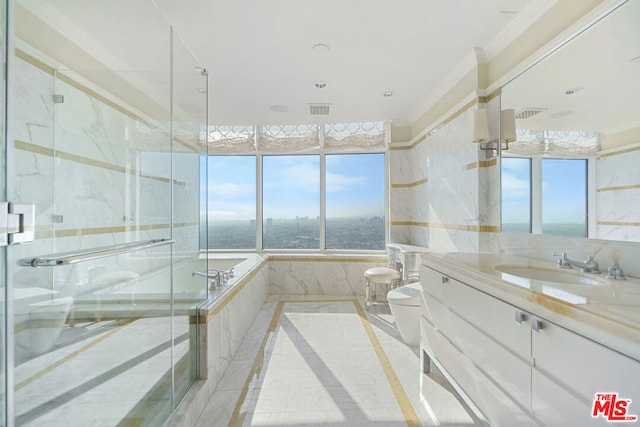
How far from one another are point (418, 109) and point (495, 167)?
1.65 m

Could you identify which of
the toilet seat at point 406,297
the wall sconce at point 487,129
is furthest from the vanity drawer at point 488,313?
the wall sconce at point 487,129

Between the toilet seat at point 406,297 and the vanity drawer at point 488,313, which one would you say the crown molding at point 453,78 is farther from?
the toilet seat at point 406,297

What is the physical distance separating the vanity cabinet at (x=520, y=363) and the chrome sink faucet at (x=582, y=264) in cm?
54

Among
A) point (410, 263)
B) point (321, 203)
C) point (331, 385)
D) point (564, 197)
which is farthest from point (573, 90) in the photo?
point (321, 203)

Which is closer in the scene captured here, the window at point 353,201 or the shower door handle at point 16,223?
the shower door handle at point 16,223

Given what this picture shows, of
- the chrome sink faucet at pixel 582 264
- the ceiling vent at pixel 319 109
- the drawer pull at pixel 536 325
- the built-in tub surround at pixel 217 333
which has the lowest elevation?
the built-in tub surround at pixel 217 333

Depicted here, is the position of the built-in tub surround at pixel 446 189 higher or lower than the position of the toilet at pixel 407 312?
higher

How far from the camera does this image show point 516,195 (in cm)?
196

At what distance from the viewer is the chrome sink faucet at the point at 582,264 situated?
1353 mm

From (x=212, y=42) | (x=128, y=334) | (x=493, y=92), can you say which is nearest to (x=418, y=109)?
(x=493, y=92)

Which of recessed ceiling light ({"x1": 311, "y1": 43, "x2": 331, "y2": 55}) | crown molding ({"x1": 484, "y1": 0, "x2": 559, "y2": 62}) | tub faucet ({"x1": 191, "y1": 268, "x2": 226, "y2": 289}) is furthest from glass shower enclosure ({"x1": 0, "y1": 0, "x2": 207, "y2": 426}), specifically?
crown molding ({"x1": 484, "y1": 0, "x2": 559, "y2": 62})

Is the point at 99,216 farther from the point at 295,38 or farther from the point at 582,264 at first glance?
the point at 582,264

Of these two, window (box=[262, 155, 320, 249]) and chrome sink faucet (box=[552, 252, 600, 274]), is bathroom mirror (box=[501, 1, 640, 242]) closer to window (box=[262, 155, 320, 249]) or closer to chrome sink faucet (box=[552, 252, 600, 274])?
chrome sink faucet (box=[552, 252, 600, 274])

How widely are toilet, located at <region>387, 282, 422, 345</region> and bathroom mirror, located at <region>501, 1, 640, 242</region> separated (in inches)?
35.2
